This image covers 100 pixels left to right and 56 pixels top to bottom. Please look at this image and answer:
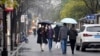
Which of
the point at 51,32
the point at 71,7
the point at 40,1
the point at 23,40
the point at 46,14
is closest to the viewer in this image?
the point at 51,32

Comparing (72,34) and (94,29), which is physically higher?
(94,29)

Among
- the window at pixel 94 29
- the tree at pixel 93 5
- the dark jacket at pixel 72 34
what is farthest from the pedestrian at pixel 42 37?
the tree at pixel 93 5

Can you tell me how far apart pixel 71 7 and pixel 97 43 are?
133 ft

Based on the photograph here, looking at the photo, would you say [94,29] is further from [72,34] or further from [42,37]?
[42,37]

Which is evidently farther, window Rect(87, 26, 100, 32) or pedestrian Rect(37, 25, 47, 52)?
pedestrian Rect(37, 25, 47, 52)

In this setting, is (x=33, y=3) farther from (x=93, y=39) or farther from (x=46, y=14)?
(x=46, y=14)

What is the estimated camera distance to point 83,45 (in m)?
30.8

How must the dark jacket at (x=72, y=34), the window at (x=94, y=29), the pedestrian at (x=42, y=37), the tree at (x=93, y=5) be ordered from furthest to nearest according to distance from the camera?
the tree at (x=93, y=5), the pedestrian at (x=42, y=37), the window at (x=94, y=29), the dark jacket at (x=72, y=34)

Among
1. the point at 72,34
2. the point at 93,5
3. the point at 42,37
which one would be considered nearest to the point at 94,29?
the point at 72,34

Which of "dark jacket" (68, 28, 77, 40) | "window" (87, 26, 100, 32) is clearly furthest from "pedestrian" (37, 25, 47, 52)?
"dark jacket" (68, 28, 77, 40)

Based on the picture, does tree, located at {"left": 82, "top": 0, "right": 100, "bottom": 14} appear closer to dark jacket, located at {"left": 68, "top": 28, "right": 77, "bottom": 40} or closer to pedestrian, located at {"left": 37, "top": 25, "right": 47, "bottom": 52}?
pedestrian, located at {"left": 37, "top": 25, "right": 47, "bottom": 52}

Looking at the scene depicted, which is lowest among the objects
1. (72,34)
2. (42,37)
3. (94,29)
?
(42,37)

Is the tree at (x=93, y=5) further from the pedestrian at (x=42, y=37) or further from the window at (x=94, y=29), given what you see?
the window at (x=94, y=29)

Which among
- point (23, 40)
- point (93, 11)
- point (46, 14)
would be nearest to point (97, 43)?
point (23, 40)
